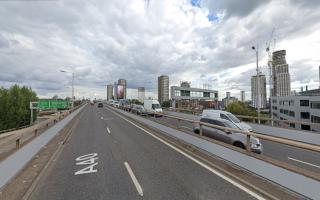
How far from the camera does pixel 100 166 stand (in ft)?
28.6

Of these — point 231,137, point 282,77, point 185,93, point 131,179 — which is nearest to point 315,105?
point 185,93

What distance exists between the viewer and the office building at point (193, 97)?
318 feet

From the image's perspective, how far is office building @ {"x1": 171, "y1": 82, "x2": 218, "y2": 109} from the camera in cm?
9696

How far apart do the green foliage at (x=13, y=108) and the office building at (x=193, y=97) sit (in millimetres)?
51565

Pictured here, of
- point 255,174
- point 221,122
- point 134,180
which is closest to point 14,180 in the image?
point 134,180

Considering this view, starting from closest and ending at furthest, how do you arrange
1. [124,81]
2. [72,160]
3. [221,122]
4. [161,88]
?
[72,160] → [221,122] → [161,88] → [124,81]

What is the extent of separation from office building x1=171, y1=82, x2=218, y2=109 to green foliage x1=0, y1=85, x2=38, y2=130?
51.6 m

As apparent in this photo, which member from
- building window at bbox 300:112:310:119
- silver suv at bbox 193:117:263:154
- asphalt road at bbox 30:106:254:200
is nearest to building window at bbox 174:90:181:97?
building window at bbox 300:112:310:119

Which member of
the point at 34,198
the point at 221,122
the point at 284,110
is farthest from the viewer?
the point at 284,110

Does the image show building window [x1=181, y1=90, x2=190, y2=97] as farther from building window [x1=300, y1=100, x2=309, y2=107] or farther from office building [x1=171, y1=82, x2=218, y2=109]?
building window [x1=300, y1=100, x2=309, y2=107]

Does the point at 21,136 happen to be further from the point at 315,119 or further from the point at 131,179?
the point at 315,119

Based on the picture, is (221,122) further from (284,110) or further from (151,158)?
(284,110)

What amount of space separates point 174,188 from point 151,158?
3.53 meters

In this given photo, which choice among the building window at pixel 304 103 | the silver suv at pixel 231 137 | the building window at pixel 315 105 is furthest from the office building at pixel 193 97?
the silver suv at pixel 231 137
